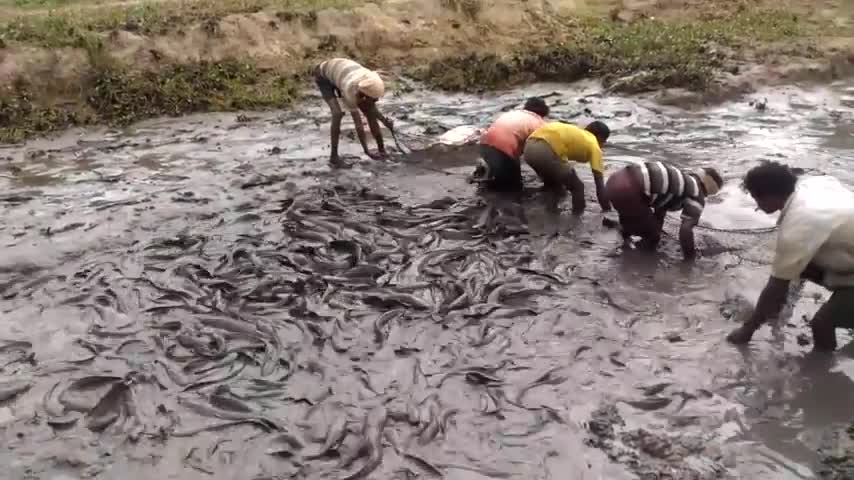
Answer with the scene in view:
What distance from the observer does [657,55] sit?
1469 cm

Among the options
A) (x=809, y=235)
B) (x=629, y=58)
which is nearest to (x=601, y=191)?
(x=809, y=235)

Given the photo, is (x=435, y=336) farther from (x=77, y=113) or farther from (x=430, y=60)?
(x=430, y=60)

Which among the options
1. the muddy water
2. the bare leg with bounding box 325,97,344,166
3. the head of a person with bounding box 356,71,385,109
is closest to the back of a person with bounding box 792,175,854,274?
the muddy water

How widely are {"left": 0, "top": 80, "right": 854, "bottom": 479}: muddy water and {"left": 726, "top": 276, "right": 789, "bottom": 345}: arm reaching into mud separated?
0.43 feet

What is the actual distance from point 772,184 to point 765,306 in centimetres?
85

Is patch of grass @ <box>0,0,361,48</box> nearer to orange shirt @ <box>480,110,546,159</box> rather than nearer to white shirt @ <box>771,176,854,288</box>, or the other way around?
orange shirt @ <box>480,110,546,159</box>

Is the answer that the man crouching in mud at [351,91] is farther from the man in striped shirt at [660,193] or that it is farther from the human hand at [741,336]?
the human hand at [741,336]

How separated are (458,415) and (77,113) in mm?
10292

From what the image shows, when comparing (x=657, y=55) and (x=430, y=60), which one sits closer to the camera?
(x=657, y=55)

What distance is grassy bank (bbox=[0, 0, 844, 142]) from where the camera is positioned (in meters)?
13.1

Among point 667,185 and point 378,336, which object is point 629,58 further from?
point 378,336

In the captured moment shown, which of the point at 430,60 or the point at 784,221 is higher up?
the point at 784,221

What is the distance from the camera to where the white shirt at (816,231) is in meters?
4.90

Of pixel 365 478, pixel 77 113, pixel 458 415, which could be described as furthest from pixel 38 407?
pixel 77 113
